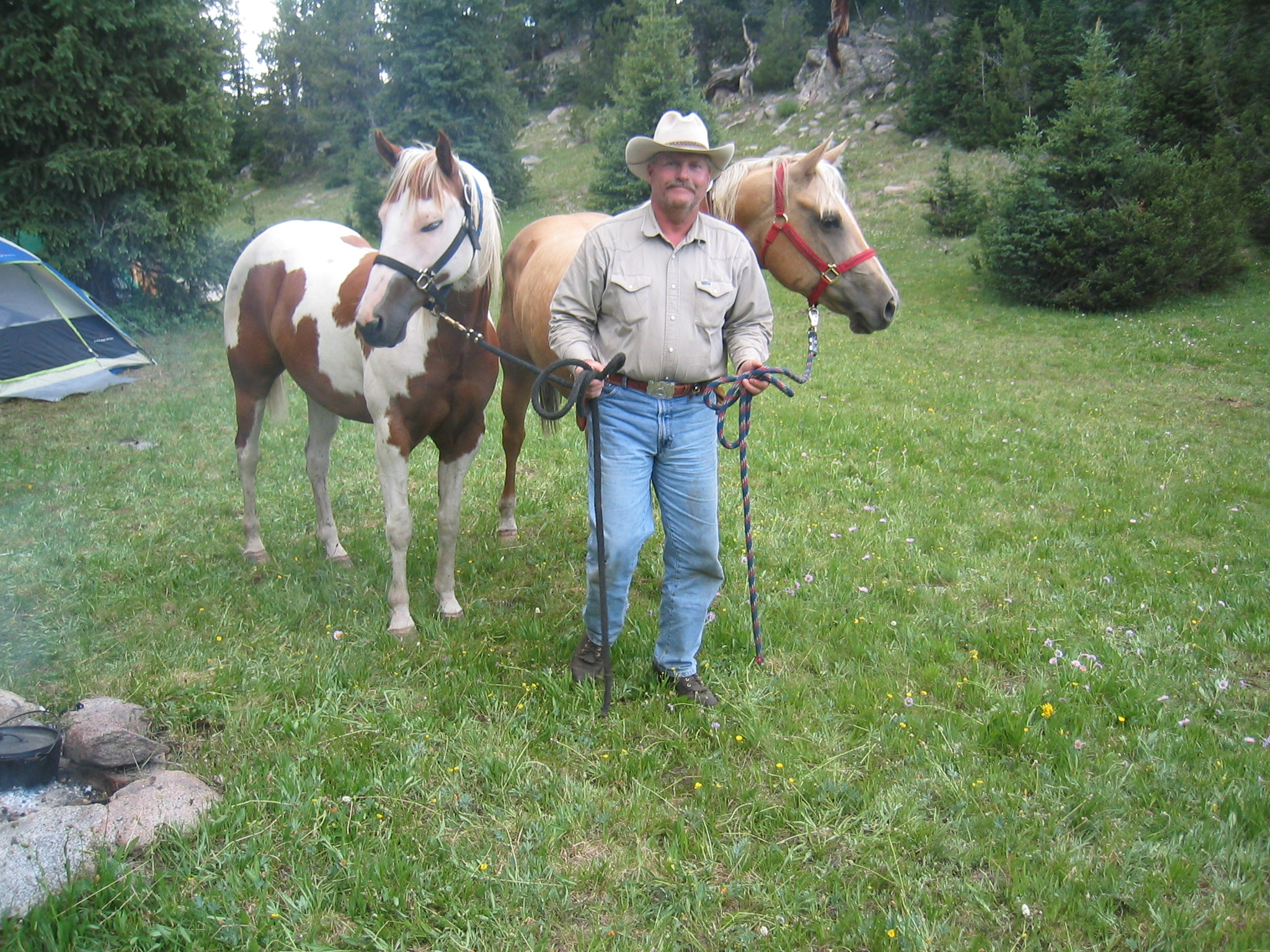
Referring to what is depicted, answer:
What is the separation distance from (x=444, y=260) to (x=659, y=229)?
1056 mm

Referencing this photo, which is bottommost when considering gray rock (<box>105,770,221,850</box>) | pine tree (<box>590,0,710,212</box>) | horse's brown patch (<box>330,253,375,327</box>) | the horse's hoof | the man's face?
the horse's hoof

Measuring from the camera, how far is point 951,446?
7.72m

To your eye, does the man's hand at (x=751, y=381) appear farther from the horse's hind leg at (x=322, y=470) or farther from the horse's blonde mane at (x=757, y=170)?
the horse's hind leg at (x=322, y=470)

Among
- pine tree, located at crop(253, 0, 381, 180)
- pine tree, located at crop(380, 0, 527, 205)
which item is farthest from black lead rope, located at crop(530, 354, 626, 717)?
pine tree, located at crop(253, 0, 381, 180)

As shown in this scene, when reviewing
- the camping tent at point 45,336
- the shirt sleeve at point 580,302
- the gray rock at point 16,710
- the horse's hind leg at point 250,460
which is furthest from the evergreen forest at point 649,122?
the shirt sleeve at point 580,302

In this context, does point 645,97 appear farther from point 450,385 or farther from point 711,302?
point 711,302

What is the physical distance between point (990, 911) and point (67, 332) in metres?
11.8

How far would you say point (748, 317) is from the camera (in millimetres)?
3508

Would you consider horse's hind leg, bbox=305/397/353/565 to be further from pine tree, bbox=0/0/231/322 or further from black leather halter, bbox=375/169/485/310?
pine tree, bbox=0/0/231/322

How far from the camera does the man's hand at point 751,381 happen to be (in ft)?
11.1

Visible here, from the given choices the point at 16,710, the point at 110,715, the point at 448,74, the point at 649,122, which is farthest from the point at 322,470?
the point at 448,74

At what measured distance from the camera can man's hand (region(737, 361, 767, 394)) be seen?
3.38 metres

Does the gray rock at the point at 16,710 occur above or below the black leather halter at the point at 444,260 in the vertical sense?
below

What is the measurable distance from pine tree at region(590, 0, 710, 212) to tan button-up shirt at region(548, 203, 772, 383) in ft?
52.2
